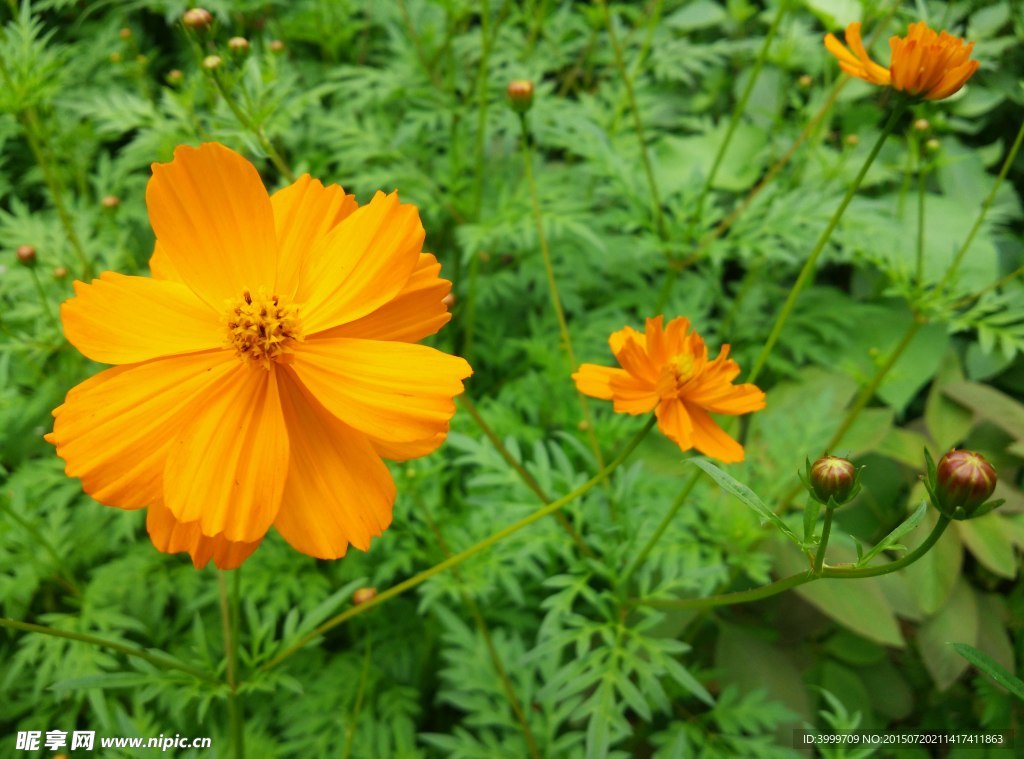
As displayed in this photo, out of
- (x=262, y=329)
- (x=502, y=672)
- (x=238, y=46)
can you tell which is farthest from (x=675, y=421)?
(x=238, y=46)

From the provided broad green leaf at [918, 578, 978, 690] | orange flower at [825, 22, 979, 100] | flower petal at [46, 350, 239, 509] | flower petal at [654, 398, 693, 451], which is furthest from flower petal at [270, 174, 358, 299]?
broad green leaf at [918, 578, 978, 690]

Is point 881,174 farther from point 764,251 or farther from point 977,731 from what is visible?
point 977,731

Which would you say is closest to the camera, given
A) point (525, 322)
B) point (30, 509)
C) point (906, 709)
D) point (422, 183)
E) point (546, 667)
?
point (546, 667)

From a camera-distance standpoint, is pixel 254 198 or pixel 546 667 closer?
pixel 254 198

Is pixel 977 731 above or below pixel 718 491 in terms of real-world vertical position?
below

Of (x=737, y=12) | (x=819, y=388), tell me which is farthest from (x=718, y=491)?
(x=737, y=12)

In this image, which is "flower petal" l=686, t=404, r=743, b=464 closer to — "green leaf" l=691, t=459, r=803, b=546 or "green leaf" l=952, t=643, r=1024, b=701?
"green leaf" l=691, t=459, r=803, b=546
